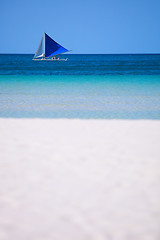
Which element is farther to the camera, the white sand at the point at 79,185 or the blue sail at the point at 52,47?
the blue sail at the point at 52,47

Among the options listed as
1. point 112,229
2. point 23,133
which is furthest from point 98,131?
point 112,229

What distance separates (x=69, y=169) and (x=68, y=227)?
4.22 feet

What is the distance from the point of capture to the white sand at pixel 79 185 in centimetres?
242

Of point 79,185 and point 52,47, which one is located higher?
point 52,47

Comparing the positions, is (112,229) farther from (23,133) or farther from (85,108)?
(85,108)

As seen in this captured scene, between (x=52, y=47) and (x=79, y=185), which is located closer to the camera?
(x=79, y=185)

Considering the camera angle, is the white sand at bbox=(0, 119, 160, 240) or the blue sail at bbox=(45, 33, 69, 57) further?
the blue sail at bbox=(45, 33, 69, 57)

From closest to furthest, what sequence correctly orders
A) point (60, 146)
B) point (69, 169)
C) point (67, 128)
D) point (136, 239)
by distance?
1. point (136, 239)
2. point (69, 169)
3. point (60, 146)
4. point (67, 128)

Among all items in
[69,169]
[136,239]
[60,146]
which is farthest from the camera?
[60,146]

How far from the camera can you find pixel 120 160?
13.2ft

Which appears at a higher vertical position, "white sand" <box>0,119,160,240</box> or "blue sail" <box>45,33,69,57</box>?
"blue sail" <box>45,33,69,57</box>

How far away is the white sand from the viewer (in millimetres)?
2420

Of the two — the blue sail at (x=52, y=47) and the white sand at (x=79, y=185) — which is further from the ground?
the blue sail at (x=52, y=47)

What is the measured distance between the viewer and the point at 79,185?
3.22 m
